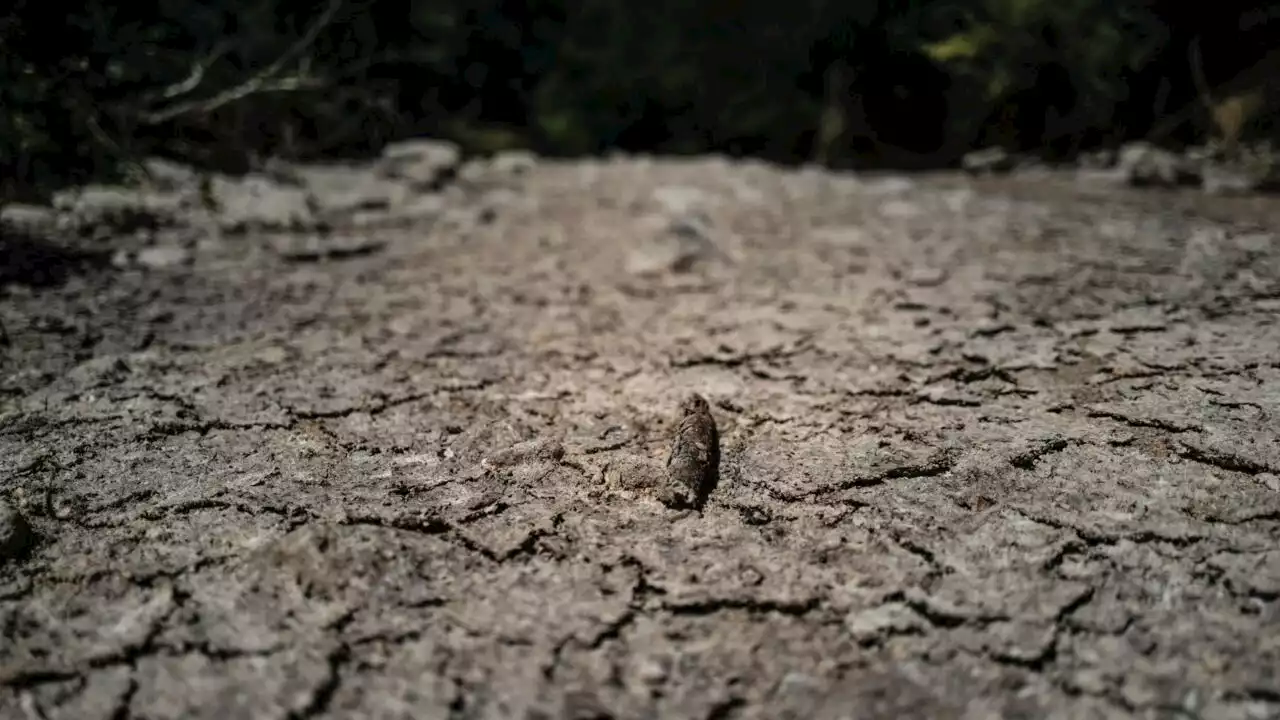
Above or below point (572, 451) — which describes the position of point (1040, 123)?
above

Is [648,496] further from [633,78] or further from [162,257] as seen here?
[633,78]

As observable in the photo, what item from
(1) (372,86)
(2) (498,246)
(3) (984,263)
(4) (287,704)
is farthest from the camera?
(1) (372,86)

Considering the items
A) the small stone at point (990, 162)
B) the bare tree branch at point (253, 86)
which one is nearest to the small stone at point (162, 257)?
the bare tree branch at point (253, 86)

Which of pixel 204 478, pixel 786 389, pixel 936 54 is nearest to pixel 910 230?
pixel 936 54

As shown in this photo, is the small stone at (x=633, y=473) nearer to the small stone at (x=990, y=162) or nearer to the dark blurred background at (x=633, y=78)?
the dark blurred background at (x=633, y=78)

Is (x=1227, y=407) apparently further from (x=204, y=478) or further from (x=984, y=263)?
(x=204, y=478)

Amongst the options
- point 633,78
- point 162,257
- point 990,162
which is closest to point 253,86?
point 162,257
